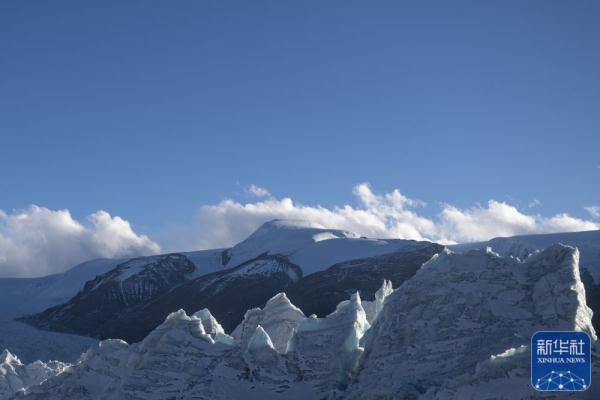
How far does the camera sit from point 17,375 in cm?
15650

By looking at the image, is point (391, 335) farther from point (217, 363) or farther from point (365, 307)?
point (365, 307)

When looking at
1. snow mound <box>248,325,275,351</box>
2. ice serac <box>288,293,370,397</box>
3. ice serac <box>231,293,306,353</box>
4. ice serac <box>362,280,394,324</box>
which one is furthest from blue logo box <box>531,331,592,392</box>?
ice serac <box>362,280,394,324</box>

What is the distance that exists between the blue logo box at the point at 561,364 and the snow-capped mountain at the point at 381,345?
56.7ft

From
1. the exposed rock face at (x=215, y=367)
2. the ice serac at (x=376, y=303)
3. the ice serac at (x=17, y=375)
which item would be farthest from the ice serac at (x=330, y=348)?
the ice serac at (x=17, y=375)

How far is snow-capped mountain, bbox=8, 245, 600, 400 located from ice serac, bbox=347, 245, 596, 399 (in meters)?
0.14

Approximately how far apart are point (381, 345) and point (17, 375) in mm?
87068

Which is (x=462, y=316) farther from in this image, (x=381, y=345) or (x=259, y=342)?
(x=259, y=342)

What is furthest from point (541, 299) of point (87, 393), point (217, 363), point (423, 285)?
point (87, 393)

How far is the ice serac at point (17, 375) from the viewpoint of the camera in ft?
495

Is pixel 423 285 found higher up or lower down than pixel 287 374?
higher up

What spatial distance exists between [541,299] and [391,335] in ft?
68.1

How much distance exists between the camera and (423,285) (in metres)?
110

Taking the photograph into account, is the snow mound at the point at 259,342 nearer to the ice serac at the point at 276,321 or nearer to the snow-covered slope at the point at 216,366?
the snow-covered slope at the point at 216,366

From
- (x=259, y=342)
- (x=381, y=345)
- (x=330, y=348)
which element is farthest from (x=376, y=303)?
(x=381, y=345)
